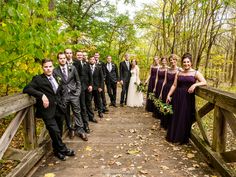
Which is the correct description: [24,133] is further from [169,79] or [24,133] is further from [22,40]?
[169,79]

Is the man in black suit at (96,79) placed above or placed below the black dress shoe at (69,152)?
above

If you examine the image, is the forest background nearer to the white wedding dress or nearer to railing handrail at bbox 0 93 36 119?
railing handrail at bbox 0 93 36 119

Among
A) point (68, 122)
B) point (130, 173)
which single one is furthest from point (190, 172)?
point (68, 122)

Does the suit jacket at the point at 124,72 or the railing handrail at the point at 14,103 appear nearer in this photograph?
the railing handrail at the point at 14,103

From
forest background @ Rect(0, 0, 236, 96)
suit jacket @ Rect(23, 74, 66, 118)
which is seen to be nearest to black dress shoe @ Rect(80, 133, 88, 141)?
suit jacket @ Rect(23, 74, 66, 118)

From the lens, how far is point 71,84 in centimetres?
571

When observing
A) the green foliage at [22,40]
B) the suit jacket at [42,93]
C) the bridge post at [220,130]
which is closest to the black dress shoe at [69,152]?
the suit jacket at [42,93]

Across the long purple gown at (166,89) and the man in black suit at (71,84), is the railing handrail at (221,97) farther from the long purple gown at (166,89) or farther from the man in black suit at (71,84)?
the man in black suit at (71,84)

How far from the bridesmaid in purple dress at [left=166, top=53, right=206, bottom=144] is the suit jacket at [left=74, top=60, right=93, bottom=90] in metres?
2.62

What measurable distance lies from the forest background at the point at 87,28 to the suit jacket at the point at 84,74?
57 cm

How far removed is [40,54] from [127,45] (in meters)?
16.2

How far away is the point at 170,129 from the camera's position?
582cm

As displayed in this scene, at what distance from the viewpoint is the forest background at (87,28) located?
4543 millimetres

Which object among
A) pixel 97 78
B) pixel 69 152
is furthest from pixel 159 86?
pixel 69 152
